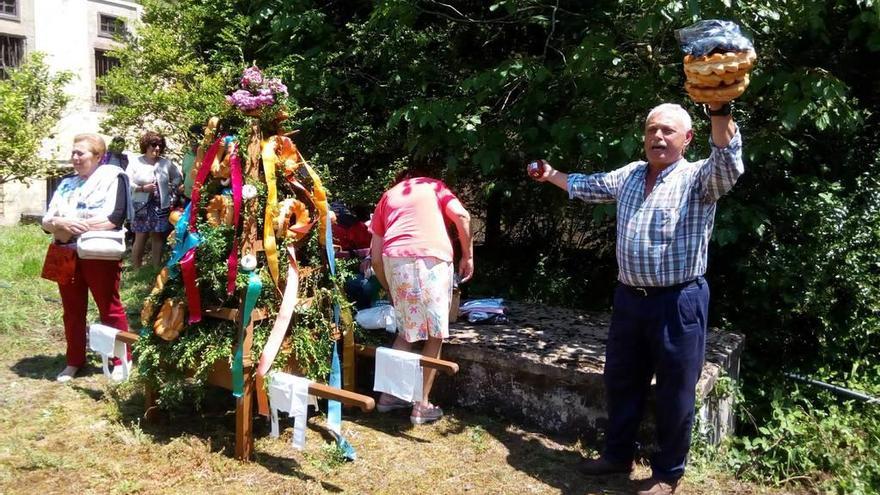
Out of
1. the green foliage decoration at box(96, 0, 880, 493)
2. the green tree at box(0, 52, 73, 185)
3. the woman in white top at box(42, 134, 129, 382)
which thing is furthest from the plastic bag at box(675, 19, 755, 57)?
the green tree at box(0, 52, 73, 185)

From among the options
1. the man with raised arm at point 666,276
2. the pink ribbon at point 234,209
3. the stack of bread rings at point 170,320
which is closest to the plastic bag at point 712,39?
the man with raised arm at point 666,276

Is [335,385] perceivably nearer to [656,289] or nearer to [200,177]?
[200,177]

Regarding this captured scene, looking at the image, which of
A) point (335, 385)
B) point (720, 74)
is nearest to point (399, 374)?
point (335, 385)

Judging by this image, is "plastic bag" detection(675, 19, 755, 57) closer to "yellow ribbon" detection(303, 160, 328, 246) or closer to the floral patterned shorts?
the floral patterned shorts

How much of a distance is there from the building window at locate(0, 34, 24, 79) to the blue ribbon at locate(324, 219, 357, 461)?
1625cm

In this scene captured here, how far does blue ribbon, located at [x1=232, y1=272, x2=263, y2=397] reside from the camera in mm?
3426

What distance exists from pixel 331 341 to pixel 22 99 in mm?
7659

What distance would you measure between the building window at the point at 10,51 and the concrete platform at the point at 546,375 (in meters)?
16.5

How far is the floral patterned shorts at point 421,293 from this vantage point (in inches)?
151

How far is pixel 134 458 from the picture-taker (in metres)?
3.48

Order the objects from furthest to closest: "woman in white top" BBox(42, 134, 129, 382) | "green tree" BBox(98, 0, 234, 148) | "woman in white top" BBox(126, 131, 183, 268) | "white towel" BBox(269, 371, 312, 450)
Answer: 1. "green tree" BBox(98, 0, 234, 148)
2. "woman in white top" BBox(126, 131, 183, 268)
3. "woman in white top" BBox(42, 134, 129, 382)
4. "white towel" BBox(269, 371, 312, 450)

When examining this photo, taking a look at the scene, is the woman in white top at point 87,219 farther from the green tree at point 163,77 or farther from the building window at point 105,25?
the building window at point 105,25

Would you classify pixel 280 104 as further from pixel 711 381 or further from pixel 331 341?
pixel 711 381

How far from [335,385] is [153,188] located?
4.73 m
